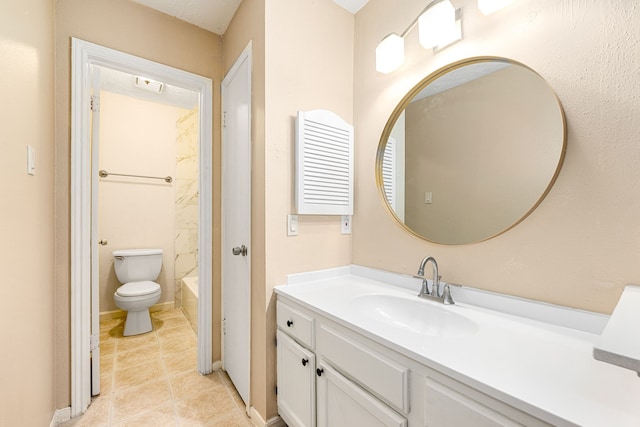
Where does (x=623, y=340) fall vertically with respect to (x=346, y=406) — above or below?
above

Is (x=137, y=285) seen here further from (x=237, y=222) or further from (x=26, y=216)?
(x=26, y=216)

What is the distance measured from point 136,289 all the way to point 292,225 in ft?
6.71

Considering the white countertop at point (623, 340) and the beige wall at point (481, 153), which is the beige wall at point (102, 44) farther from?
the white countertop at point (623, 340)

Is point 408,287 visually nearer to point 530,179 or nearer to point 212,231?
point 530,179

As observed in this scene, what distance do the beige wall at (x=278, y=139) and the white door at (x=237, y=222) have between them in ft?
0.30

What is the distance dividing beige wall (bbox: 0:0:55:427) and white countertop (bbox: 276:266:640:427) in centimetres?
107

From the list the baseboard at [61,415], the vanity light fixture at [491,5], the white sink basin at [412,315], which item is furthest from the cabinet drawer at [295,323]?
the vanity light fixture at [491,5]

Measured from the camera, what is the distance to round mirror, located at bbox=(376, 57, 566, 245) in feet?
3.28

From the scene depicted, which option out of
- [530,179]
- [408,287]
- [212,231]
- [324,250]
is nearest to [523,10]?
[530,179]

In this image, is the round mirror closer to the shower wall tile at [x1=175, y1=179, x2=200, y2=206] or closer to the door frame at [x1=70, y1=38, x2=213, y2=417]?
the door frame at [x1=70, y1=38, x2=213, y2=417]

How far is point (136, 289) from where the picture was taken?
8.48 ft

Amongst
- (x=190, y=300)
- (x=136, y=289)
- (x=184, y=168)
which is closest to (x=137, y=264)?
(x=136, y=289)

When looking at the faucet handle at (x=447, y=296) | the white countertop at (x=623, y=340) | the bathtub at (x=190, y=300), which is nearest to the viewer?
the white countertop at (x=623, y=340)

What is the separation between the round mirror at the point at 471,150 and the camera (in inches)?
39.3
